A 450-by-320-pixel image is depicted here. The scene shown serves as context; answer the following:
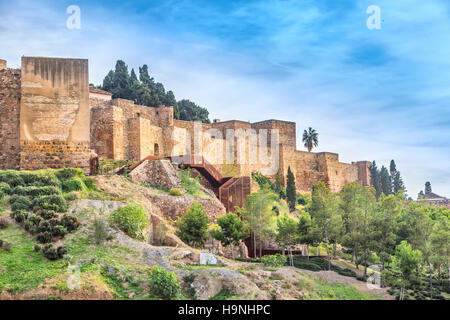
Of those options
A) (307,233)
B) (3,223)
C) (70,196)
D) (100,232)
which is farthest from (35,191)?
(307,233)

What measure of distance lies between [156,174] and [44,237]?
1091 centimetres

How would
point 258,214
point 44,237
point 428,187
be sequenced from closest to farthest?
point 44,237
point 258,214
point 428,187

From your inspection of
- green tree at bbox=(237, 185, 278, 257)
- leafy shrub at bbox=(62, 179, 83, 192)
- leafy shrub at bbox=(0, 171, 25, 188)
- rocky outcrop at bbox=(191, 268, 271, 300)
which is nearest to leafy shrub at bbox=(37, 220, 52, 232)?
leafy shrub at bbox=(62, 179, 83, 192)

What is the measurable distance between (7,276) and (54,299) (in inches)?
76.8

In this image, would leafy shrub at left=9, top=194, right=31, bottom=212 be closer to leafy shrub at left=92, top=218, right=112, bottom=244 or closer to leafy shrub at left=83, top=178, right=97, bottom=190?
leafy shrub at left=92, top=218, right=112, bottom=244

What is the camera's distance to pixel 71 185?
67.3 feet

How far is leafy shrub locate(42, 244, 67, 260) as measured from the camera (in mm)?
15443

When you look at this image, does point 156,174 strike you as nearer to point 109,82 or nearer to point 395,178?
point 109,82

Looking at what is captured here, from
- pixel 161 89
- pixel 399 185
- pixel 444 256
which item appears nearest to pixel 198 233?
pixel 444 256

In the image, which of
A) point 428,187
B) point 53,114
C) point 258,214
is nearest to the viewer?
point 53,114

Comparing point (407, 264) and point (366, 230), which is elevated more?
point (366, 230)

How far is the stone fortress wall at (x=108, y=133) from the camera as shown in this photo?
73.4 feet

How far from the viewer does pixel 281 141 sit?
50.7 metres
